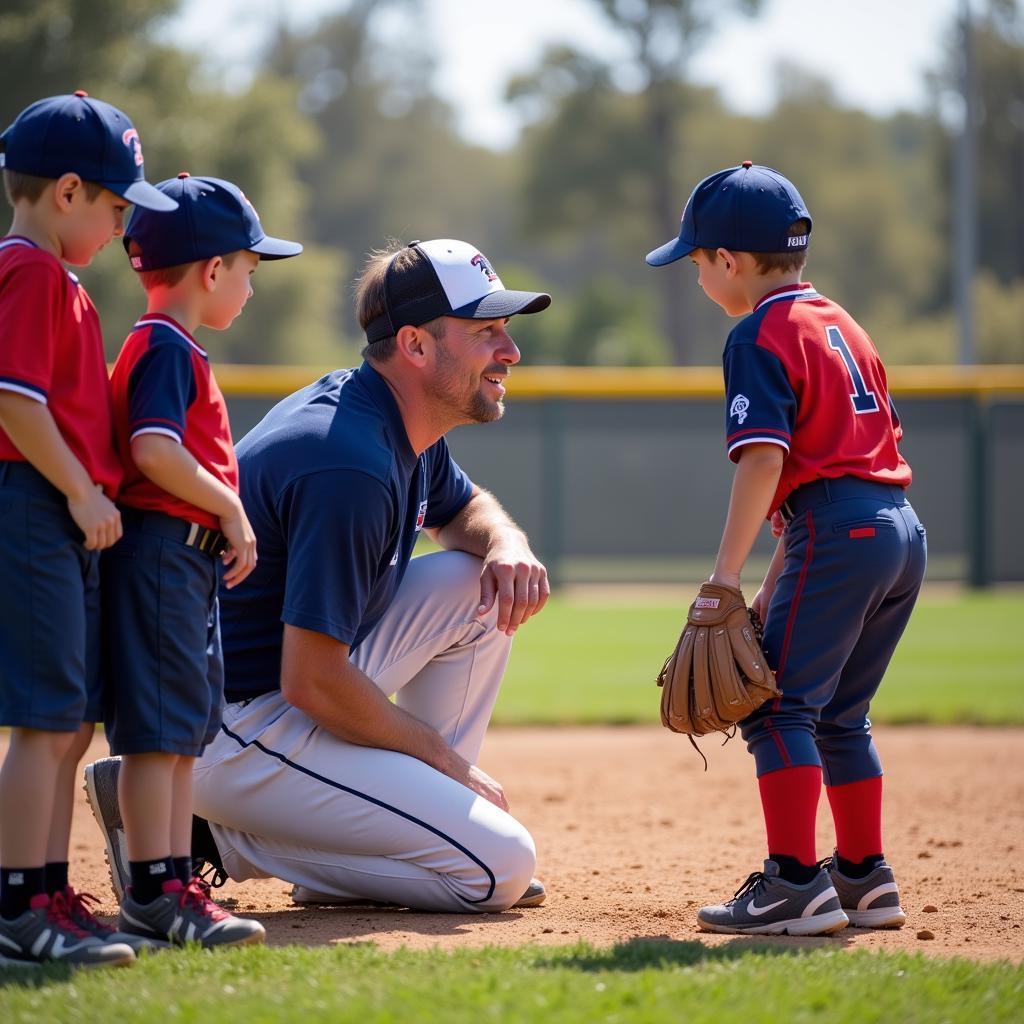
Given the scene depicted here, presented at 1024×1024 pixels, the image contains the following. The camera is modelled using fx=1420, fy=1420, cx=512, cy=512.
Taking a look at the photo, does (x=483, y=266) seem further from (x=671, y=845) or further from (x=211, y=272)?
(x=671, y=845)

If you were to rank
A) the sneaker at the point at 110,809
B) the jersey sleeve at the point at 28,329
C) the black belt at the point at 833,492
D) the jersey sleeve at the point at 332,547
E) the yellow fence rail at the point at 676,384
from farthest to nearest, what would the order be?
the yellow fence rail at the point at 676,384
the sneaker at the point at 110,809
the black belt at the point at 833,492
the jersey sleeve at the point at 332,547
the jersey sleeve at the point at 28,329

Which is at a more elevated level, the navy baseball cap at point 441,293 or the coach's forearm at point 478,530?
the navy baseball cap at point 441,293

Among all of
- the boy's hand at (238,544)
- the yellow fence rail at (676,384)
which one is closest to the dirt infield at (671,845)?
the boy's hand at (238,544)

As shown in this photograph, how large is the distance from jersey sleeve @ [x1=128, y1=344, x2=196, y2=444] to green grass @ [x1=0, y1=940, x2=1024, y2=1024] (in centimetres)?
98

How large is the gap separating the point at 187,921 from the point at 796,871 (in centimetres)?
127

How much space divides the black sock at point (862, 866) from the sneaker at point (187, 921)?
1334mm

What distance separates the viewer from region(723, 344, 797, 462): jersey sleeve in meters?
2.96

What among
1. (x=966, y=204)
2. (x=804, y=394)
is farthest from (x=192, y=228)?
(x=966, y=204)

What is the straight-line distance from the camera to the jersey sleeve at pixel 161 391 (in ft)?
8.67

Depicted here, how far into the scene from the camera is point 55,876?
271 cm

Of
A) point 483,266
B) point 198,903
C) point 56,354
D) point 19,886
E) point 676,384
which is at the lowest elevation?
point 198,903

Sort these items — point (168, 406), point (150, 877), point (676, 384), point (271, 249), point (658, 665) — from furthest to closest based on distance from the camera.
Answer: point (676, 384)
point (658, 665)
point (271, 249)
point (150, 877)
point (168, 406)

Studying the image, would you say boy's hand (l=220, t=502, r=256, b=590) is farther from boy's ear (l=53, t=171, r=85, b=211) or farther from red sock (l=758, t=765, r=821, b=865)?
red sock (l=758, t=765, r=821, b=865)

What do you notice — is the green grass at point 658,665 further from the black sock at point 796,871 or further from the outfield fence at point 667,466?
the black sock at point 796,871
